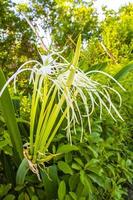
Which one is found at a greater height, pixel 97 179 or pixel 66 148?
pixel 66 148

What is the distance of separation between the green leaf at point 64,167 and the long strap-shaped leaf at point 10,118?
16cm

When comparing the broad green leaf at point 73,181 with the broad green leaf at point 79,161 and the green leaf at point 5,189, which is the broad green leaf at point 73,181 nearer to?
the broad green leaf at point 79,161

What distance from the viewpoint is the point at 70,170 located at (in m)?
1.68

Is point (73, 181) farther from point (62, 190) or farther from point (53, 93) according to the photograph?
point (53, 93)

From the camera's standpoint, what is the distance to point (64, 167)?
5.57 feet

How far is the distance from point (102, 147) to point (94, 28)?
17.4 ft

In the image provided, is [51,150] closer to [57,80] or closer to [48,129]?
[48,129]

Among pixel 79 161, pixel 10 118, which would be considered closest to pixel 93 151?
pixel 79 161

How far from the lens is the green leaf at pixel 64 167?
66.1 inches

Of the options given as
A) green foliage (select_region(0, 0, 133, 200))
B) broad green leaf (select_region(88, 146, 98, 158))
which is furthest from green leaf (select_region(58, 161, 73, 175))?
broad green leaf (select_region(88, 146, 98, 158))

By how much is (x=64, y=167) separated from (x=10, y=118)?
0.28 m

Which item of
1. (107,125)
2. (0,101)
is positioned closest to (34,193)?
(0,101)

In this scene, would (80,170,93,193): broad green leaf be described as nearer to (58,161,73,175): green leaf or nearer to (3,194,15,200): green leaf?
(58,161,73,175): green leaf

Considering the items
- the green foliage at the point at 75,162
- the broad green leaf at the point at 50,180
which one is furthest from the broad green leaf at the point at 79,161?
the broad green leaf at the point at 50,180
